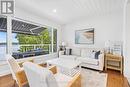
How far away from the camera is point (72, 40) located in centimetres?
556

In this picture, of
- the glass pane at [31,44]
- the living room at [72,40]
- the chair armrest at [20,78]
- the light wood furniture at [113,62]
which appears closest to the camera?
the chair armrest at [20,78]

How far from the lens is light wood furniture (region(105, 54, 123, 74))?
Result: 3.59 metres

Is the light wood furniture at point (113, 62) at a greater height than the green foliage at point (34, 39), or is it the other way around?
the green foliage at point (34, 39)

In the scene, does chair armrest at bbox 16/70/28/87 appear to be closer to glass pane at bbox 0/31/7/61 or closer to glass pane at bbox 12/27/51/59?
glass pane at bbox 0/31/7/61

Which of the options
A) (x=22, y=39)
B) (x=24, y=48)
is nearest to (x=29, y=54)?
(x=24, y=48)

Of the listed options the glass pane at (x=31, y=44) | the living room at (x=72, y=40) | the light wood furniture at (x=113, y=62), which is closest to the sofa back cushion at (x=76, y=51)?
the living room at (x=72, y=40)

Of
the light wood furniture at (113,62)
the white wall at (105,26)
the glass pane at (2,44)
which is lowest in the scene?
Result: the light wood furniture at (113,62)

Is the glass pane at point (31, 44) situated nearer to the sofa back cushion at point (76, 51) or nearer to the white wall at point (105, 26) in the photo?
the sofa back cushion at point (76, 51)

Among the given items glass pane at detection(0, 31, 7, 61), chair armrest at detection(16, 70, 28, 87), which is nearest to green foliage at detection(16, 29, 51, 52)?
glass pane at detection(0, 31, 7, 61)

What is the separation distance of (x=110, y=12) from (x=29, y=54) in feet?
13.4

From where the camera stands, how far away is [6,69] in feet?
10.8

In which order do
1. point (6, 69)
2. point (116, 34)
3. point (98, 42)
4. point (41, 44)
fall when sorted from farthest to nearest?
1. point (41, 44)
2. point (98, 42)
3. point (116, 34)
4. point (6, 69)

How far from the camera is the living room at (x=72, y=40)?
2.94 metres

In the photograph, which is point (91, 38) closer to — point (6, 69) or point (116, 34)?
point (116, 34)
